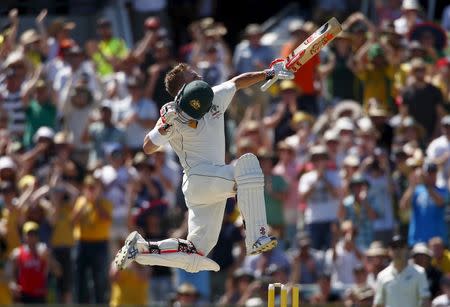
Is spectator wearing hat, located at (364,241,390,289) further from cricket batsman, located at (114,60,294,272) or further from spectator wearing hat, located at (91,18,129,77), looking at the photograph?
spectator wearing hat, located at (91,18,129,77)

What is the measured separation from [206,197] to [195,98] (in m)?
0.95

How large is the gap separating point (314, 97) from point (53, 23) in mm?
3937

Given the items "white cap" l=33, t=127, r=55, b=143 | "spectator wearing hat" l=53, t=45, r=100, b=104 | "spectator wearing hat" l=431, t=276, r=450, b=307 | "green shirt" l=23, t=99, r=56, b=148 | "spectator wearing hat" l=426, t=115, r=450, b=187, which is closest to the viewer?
"spectator wearing hat" l=431, t=276, r=450, b=307

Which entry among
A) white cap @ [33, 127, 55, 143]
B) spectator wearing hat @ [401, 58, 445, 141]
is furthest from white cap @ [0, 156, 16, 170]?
spectator wearing hat @ [401, 58, 445, 141]

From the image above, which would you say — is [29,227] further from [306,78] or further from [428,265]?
[428,265]

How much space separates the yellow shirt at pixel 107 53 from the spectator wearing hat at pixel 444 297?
6.65 meters

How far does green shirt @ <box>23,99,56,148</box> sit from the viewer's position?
1925 cm

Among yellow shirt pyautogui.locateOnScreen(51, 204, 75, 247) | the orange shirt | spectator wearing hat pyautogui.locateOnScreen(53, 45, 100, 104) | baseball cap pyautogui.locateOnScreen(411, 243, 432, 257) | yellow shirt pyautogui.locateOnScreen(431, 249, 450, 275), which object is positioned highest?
spectator wearing hat pyautogui.locateOnScreen(53, 45, 100, 104)

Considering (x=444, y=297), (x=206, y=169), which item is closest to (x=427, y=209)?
(x=444, y=297)

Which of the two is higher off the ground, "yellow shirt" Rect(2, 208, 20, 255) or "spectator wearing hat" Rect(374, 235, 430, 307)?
"yellow shirt" Rect(2, 208, 20, 255)

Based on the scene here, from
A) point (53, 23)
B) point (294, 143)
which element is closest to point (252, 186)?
point (294, 143)

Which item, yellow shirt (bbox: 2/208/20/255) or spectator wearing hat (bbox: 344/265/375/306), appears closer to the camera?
spectator wearing hat (bbox: 344/265/375/306)

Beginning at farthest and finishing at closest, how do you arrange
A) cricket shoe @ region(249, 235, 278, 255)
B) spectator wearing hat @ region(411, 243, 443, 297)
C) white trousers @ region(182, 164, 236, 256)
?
spectator wearing hat @ region(411, 243, 443, 297), white trousers @ region(182, 164, 236, 256), cricket shoe @ region(249, 235, 278, 255)

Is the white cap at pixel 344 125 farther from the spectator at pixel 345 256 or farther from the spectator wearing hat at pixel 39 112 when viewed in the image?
the spectator wearing hat at pixel 39 112
